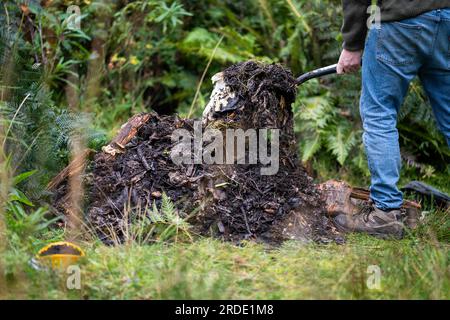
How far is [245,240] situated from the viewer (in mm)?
3629

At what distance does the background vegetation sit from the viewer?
2.80 metres

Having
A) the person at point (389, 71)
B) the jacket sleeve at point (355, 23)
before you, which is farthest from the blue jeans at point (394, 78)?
the jacket sleeve at point (355, 23)

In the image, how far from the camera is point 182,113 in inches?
265

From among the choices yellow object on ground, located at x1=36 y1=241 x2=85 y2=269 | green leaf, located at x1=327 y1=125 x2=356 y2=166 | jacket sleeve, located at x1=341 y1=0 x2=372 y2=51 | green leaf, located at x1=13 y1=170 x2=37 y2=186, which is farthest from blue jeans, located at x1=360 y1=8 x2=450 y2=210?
green leaf, located at x1=13 y1=170 x2=37 y2=186

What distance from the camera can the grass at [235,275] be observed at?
266cm

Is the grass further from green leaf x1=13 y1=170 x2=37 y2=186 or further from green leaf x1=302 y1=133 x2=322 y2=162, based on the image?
green leaf x1=302 y1=133 x2=322 y2=162

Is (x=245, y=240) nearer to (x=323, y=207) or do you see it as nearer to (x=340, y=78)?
(x=323, y=207)

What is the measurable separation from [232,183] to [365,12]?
1.40 meters

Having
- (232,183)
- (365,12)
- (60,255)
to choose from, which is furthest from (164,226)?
(365,12)

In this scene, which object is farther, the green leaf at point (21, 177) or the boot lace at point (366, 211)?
the boot lace at point (366, 211)

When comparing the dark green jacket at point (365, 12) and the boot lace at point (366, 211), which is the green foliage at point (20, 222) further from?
the dark green jacket at point (365, 12)

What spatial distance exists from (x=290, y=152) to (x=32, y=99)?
1.83 m
